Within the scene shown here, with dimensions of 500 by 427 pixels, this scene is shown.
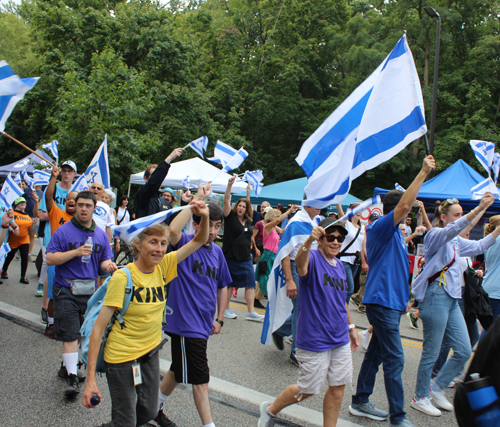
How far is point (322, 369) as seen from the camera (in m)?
3.46

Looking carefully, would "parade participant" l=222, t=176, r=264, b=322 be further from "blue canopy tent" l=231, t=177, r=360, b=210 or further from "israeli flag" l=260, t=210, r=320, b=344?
"blue canopy tent" l=231, t=177, r=360, b=210

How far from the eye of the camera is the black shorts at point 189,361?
11.1ft

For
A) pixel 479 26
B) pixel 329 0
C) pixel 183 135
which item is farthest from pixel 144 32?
pixel 479 26

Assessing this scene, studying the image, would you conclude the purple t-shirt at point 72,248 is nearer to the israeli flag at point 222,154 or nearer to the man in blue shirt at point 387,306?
the man in blue shirt at point 387,306

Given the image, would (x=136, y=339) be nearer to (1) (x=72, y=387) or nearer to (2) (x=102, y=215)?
(1) (x=72, y=387)

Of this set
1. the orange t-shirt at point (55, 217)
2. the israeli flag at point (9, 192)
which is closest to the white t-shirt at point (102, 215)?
the orange t-shirt at point (55, 217)

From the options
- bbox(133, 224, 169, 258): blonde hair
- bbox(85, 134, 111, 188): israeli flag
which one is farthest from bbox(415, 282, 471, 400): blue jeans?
bbox(85, 134, 111, 188): israeli flag

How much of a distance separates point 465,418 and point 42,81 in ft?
85.0

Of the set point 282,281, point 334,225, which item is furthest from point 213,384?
point 334,225

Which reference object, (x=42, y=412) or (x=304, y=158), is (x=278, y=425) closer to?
(x=42, y=412)

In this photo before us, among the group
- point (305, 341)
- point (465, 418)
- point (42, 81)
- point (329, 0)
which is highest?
point (329, 0)

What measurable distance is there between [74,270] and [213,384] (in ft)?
5.83

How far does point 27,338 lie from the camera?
18.6ft

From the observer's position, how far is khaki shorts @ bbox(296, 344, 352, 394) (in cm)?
343
